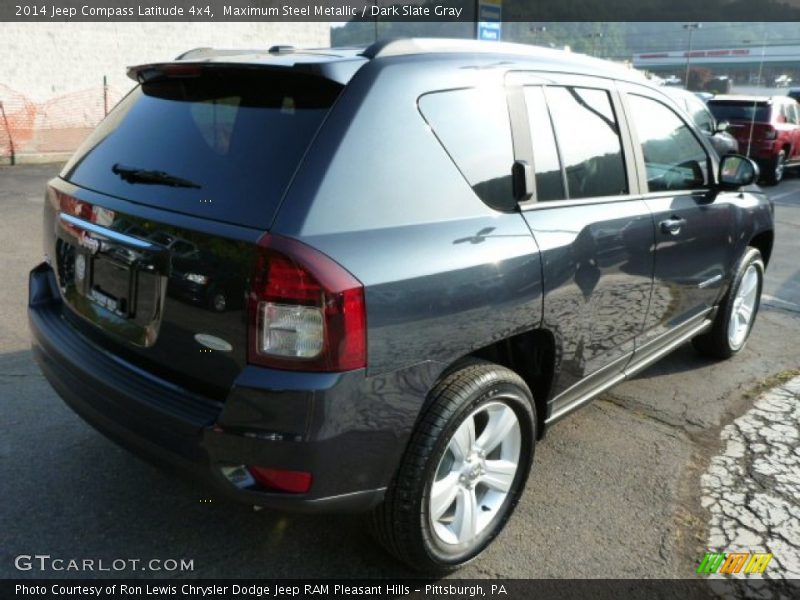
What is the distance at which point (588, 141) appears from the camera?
10.1 feet

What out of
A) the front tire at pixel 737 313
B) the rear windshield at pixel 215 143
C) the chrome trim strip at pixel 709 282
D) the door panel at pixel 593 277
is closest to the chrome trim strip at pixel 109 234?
the rear windshield at pixel 215 143

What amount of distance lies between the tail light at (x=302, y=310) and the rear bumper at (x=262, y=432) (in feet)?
0.18

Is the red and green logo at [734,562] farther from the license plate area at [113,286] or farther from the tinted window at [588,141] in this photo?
the license plate area at [113,286]

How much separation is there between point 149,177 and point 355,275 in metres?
0.91

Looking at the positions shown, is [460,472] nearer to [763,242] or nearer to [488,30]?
[763,242]

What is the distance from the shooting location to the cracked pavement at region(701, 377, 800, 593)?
281cm

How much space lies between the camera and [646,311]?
3.43m

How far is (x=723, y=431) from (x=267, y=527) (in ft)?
8.30

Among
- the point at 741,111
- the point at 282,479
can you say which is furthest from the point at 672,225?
the point at 741,111

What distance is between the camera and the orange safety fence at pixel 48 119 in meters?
15.3

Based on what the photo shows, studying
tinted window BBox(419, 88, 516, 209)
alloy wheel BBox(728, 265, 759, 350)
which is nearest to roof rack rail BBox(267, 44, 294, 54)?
tinted window BBox(419, 88, 516, 209)

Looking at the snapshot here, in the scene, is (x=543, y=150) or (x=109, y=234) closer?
(x=109, y=234)

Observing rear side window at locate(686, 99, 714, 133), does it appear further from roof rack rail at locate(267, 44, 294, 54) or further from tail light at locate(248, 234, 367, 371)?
tail light at locate(248, 234, 367, 371)

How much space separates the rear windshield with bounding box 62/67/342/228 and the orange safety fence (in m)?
13.8
